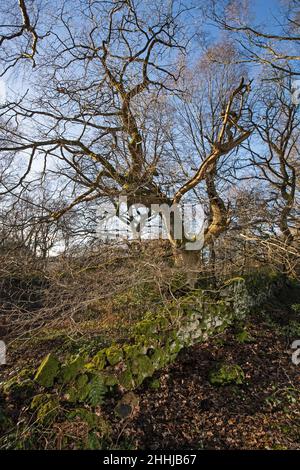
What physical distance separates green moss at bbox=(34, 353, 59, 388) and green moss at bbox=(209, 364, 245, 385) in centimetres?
244

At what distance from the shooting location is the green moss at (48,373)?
425 centimetres

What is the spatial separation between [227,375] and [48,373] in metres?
2.81

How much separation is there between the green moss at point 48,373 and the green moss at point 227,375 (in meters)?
2.44

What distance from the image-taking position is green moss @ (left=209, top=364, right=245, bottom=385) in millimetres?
4594

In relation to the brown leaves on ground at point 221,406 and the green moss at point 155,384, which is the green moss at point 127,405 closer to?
the brown leaves on ground at point 221,406

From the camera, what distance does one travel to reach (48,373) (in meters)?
4.32

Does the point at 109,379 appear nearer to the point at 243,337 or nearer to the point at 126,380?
the point at 126,380

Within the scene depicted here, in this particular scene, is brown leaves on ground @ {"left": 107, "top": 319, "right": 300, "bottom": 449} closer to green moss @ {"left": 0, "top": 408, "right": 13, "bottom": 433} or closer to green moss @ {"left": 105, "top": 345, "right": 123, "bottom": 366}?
green moss @ {"left": 105, "top": 345, "right": 123, "bottom": 366}

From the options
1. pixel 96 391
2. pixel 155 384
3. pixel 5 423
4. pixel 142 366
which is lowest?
pixel 5 423

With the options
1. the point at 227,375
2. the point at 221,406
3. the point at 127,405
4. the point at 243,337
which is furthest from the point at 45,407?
the point at 243,337

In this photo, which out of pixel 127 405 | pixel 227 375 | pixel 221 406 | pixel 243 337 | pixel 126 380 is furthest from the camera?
pixel 243 337

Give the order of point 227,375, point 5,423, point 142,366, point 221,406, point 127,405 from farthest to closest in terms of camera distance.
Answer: point 227,375, point 142,366, point 221,406, point 127,405, point 5,423

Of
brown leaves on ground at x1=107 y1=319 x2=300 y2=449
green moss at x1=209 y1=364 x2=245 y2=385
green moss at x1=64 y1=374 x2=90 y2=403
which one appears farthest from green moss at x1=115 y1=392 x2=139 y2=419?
green moss at x1=209 y1=364 x2=245 y2=385

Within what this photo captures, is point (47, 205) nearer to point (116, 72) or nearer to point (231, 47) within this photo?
point (116, 72)
